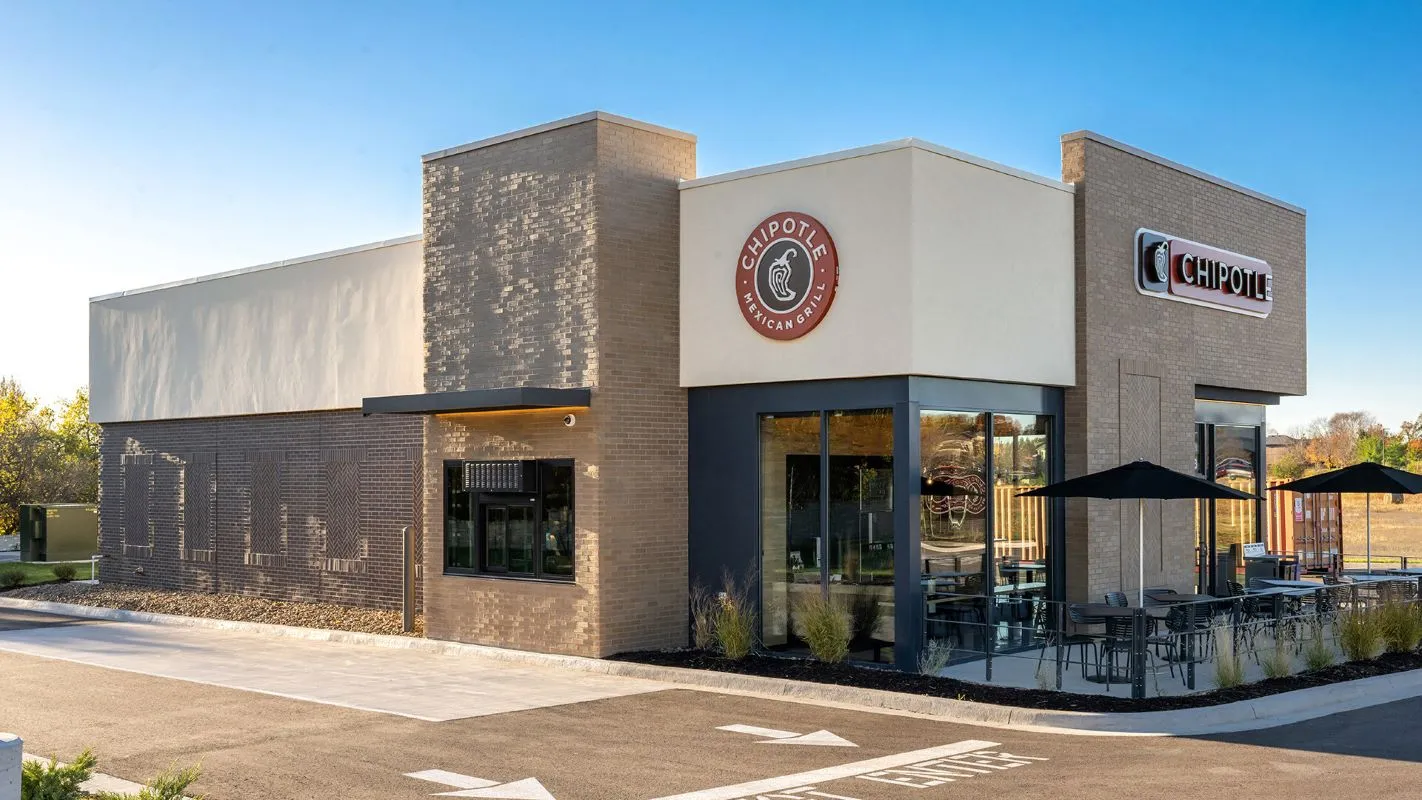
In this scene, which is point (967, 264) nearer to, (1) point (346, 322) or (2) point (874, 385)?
(2) point (874, 385)

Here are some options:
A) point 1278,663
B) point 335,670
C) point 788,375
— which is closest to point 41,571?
point 335,670

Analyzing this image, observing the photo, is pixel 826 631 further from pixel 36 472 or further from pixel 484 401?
pixel 36 472

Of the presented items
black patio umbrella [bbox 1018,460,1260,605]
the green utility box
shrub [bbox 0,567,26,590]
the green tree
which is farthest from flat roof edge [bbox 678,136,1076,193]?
the green tree

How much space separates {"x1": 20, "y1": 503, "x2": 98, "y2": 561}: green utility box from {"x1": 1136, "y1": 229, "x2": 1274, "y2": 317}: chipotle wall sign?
30483 mm

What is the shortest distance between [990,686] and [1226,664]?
2.40 m

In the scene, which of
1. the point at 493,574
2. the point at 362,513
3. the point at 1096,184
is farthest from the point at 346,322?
the point at 1096,184

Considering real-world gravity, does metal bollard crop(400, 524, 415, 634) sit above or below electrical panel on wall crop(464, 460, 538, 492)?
below

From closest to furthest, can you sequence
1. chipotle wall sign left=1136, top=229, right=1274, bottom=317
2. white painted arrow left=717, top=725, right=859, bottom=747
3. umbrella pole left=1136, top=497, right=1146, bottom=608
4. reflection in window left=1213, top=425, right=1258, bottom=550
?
white painted arrow left=717, top=725, right=859, bottom=747 < umbrella pole left=1136, top=497, right=1146, bottom=608 < chipotle wall sign left=1136, top=229, right=1274, bottom=317 < reflection in window left=1213, top=425, right=1258, bottom=550

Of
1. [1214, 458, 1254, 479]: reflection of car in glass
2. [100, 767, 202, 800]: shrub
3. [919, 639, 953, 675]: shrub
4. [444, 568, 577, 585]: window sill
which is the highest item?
[1214, 458, 1254, 479]: reflection of car in glass

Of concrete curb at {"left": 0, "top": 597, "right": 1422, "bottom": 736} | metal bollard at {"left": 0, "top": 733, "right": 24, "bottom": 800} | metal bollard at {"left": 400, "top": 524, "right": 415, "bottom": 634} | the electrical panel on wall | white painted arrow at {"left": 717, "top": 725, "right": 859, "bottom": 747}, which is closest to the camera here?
metal bollard at {"left": 0, "top": 733, "right": 24, "bottom": 800}

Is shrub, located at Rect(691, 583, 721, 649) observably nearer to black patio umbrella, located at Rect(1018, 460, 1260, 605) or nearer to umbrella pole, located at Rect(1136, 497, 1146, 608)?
black patio umbrella, located at Rect(1018, 460, 1260, 605)

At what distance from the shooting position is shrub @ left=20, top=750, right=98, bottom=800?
8.38 metres

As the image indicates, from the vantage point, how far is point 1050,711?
1259 centimetres

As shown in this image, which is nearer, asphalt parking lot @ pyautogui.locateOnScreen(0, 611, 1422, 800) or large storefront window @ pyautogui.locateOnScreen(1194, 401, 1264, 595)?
asphalt parking lot @ pyautogui.locateOnScreen(0, 611, 1422, 800)
